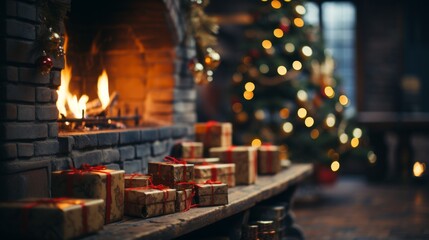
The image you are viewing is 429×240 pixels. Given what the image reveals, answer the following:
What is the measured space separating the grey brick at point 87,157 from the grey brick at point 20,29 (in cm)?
77

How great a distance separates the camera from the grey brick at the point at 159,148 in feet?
18.3

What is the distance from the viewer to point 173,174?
457 centimetres

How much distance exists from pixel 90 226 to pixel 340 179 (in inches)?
350

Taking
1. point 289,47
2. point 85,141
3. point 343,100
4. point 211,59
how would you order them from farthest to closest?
1. point 343,100
2. point 289,47
3. point 211,59
4. point 85,141

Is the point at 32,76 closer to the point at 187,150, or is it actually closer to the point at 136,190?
the point at 136,190

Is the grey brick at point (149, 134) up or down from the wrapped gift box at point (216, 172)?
up

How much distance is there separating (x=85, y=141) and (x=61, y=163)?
317 millimetres

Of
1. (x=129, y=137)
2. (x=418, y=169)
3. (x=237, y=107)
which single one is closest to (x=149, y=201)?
(x=129, y=137)

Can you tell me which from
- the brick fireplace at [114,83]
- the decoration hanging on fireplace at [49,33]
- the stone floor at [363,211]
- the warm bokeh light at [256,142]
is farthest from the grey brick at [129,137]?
the warm bokeh light at [256,142]

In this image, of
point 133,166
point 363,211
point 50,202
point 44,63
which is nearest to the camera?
point 50,202

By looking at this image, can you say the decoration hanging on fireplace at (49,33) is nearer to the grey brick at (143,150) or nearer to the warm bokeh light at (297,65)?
the grey brick at (143,150)

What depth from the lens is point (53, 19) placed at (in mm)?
4137

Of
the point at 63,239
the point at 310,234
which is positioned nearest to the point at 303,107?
the point at 310,234

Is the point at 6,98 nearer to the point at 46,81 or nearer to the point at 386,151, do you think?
the point at 46,81
